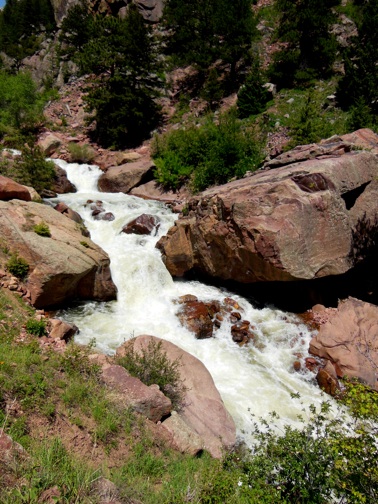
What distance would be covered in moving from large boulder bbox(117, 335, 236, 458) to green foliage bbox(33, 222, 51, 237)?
4.85 metres

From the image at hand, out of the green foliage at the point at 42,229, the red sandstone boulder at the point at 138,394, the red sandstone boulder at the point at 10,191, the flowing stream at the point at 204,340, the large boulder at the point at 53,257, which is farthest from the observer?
the red sandstone boulder at the point at 10,191

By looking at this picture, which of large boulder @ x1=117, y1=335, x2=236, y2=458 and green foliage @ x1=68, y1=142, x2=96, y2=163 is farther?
green foliage @ x1=68, y1=142, x2=96, y2=163

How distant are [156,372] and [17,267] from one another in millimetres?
5447

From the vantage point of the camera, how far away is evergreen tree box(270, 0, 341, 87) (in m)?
24.4

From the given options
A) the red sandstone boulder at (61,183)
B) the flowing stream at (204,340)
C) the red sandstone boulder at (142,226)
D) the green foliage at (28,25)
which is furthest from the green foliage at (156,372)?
the green foliage at (28,25)

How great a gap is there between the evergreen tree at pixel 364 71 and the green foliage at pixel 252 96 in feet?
18.1

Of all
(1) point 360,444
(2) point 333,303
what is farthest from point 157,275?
(1) point 360,444

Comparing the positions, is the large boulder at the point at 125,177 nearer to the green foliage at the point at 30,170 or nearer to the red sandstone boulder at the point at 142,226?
the green foliage at the point at 30,170

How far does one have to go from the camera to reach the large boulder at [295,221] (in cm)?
954

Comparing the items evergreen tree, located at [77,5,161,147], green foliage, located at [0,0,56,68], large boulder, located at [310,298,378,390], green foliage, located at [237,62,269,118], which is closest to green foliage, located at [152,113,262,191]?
green foliage, located at [237,62,269,118]

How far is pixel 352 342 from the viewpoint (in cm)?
878

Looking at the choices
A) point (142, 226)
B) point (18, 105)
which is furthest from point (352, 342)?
point (18, 105)

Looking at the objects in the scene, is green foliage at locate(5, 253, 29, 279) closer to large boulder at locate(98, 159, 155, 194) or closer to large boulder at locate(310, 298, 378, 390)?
large boulder at locate(310, 298, 378, 390)

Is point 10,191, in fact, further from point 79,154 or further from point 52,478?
point 79,154
